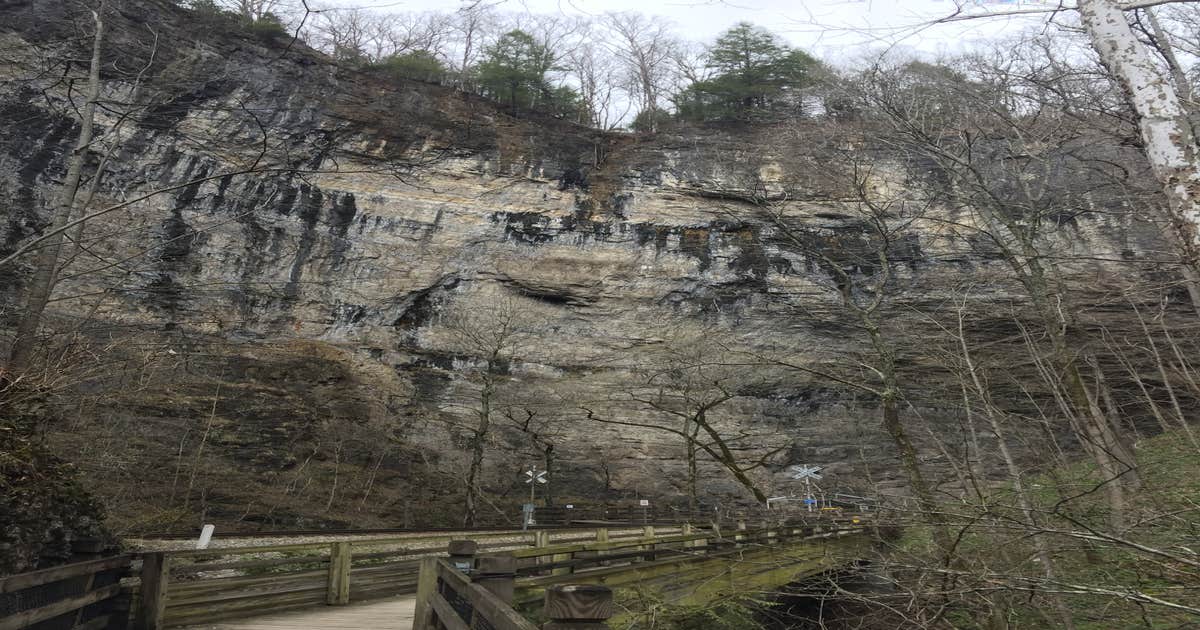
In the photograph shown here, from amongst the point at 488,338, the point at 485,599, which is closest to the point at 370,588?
the point at 485,599

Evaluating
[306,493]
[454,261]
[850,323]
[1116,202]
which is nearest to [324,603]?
[1116,202]

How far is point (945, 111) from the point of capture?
36.8 feet

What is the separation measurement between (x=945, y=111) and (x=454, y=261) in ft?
74.1

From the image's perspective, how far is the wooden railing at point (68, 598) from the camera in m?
3.58

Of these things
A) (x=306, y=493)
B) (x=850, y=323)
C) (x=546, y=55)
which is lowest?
(x=306, y=493)

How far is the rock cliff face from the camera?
80.5ft

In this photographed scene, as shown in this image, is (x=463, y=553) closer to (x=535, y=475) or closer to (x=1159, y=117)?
(x=1159, y=117)

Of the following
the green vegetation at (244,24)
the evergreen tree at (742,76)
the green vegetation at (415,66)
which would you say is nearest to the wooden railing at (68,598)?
the green vegetation at (244,24)

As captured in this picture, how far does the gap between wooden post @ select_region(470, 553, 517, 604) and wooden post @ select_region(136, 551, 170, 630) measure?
3567 mm

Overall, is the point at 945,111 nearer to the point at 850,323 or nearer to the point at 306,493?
the point at 850,323

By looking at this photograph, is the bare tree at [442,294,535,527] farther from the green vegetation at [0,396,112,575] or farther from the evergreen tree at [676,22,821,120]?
the green vegetation at [0,396,112,575]

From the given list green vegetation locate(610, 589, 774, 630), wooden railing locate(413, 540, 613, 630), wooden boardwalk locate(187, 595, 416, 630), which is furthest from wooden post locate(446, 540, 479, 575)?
wooden boardwalk locate(187, 595, 416, 630)

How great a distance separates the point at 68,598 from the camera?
14.2 ft

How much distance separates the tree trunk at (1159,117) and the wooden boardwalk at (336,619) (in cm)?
679
